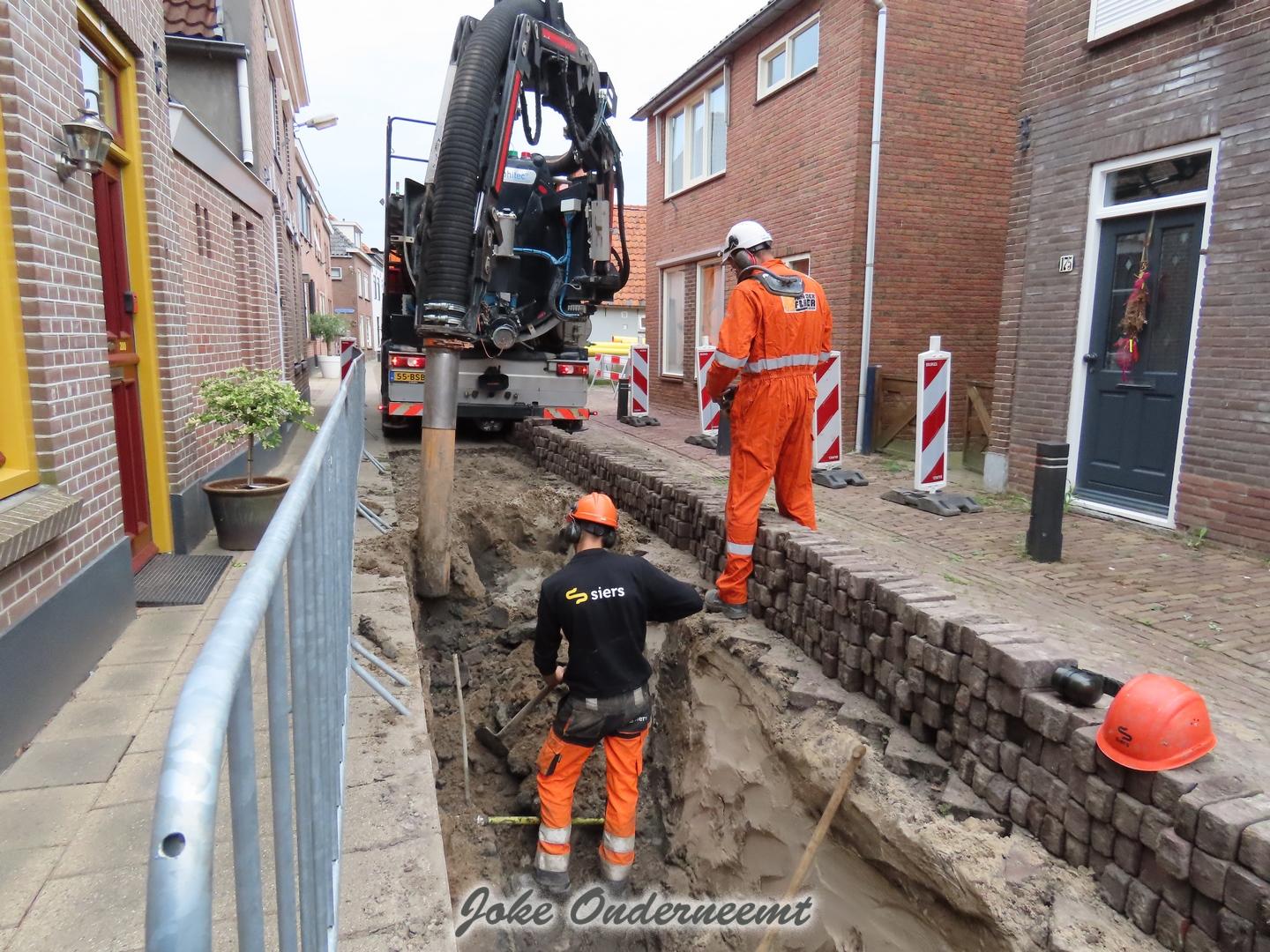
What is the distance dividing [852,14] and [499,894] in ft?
33.0

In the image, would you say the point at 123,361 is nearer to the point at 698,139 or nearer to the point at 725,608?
the point at 725,608

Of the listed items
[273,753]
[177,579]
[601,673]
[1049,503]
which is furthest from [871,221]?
[273,753]

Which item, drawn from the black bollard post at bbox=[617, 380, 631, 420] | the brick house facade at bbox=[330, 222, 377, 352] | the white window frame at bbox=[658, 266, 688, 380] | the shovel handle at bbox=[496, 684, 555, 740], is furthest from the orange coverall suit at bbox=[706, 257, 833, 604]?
the brick house facade at bbox=[330, 222, 377, 352]

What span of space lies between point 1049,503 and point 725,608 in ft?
7.64

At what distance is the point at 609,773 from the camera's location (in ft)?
13.6

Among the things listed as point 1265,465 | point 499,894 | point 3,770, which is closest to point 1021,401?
point 1265,465

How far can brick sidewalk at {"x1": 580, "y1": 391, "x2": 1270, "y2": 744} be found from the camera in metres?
3.68

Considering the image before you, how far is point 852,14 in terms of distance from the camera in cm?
962

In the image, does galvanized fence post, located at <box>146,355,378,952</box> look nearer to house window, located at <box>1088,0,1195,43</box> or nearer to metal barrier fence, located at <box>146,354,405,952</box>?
metal barrier fence, located at <box>146,354,405,952</box>

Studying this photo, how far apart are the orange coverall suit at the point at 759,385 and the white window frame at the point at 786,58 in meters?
7.49

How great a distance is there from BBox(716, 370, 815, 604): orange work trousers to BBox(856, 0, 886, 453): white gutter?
5536 mm

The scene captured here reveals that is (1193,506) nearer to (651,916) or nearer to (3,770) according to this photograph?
(651,916)

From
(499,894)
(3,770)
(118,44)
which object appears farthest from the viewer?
(118,44)

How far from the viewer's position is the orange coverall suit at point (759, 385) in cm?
442
